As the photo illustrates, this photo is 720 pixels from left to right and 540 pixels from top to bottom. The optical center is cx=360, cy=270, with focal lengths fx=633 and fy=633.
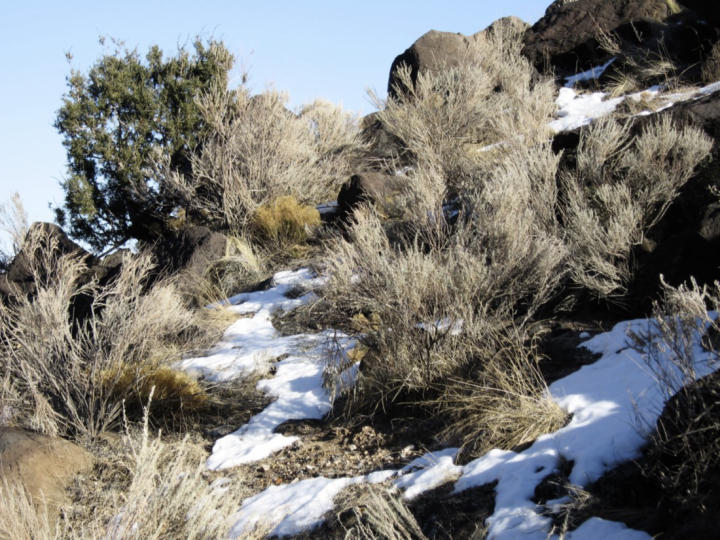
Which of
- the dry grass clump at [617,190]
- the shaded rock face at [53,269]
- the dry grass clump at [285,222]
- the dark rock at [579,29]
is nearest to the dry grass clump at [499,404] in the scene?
the dry grass clump at [617,190]

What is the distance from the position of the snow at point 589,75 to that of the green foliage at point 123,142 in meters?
7.51

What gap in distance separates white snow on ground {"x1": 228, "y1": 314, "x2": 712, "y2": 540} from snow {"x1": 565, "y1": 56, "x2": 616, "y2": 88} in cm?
966

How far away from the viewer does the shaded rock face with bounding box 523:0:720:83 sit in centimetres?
1217

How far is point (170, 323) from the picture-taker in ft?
23.5

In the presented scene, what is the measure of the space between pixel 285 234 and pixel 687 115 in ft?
20.1

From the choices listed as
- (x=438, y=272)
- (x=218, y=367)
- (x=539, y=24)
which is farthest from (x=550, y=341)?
(x=539, y=24)

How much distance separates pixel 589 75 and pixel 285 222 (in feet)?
24.2

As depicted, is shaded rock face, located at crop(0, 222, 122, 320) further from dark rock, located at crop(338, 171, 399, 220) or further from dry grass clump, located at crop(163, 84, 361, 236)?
dark rock, located at crop(338, 171, 399, 220)

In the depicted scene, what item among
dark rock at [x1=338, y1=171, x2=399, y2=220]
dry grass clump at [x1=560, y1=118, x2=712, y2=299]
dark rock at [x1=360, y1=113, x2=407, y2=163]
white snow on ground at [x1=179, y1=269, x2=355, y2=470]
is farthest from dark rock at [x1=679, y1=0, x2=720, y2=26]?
white snow on ground at [x1=179, y1=269, x2=355, y2=470]

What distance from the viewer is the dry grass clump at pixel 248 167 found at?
11.2 m

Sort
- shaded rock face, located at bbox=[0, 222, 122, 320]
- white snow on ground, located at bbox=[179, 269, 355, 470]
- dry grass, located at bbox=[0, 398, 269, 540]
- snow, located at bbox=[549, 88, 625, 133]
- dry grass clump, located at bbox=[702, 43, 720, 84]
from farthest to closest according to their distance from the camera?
snow, located at bbox=[549, 88, 625, 133] → dry grass clump, located at bbox=[702, 43, 720, 84] → shaded rock face, located at bbox=[0, 222, 122, 320] → white snow on ground, located at bbox=[179, 269, 355, 470] → dry grass, located at bbox=[0, 398, 269, 540]

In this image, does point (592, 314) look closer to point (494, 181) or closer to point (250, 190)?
point (494, 181)

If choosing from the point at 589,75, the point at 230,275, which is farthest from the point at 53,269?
the point at 589,75

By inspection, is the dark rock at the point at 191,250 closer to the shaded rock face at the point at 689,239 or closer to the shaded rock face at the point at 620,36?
the shaded rock face at the point at 689,239
